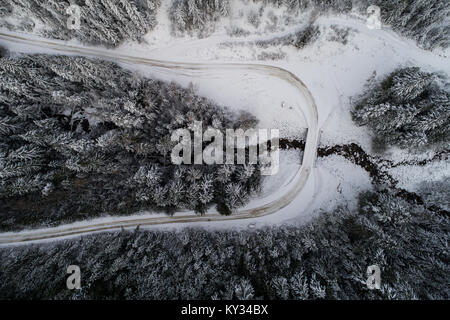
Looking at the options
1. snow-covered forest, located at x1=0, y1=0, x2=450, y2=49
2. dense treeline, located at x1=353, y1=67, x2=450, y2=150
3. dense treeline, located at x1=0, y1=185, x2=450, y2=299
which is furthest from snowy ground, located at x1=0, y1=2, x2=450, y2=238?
dense treeline, located at x1=0, y1=185, x2=450, y2=299

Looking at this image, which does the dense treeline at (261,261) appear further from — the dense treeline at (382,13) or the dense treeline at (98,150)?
the dense treeline at (382,13)

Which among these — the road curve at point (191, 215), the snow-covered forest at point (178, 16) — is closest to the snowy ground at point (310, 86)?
the road curve at point (191, 215)

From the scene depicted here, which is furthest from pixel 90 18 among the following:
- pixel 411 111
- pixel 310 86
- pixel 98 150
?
pixel 411 111

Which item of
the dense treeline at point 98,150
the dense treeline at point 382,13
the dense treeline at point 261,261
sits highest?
the dense treeline at point 382,13

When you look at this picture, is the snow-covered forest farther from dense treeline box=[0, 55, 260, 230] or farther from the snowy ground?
Result: dense treeline box=[0, 55, 260, 230]

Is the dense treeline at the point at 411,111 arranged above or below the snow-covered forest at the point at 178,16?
below

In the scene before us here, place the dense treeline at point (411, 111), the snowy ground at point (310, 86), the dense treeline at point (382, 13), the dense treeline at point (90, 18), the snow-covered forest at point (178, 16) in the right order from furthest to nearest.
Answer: the snowy ground at point (310, 86) → the dense treeline at point (90, 18) → the snow-covered forest at point (178, 16) → the dense treeline at point (382, 13) → the dense treeline at point (411, 111)

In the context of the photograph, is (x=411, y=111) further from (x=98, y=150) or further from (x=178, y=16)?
(x=98, y=150)
